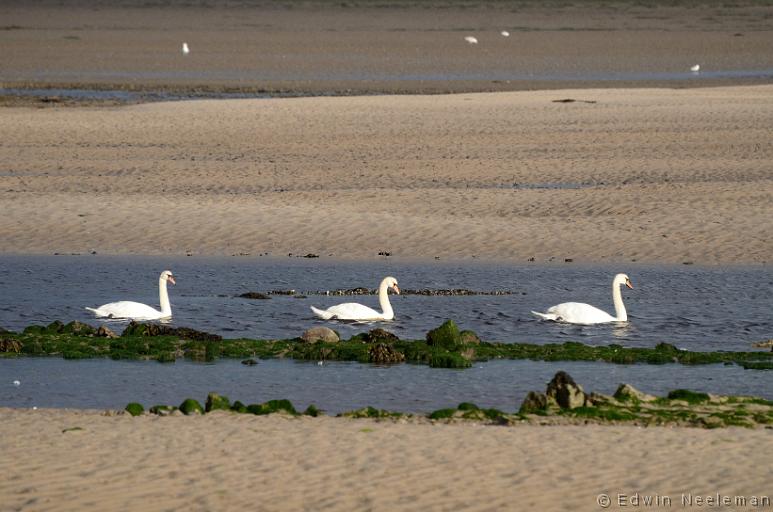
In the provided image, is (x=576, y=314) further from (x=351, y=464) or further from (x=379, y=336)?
(x=351, y=464)

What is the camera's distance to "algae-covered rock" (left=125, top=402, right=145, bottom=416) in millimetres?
11266

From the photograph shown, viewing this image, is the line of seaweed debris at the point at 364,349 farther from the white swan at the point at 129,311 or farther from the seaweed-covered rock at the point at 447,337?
the white swan at the point at 129,311

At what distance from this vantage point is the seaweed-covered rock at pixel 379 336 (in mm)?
14392

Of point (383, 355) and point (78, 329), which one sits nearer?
point (383, 355)

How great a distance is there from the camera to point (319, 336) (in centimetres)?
1437

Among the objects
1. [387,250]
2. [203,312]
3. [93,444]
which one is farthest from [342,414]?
[387,250]

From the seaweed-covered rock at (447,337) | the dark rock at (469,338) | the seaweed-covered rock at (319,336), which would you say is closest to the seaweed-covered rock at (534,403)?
the seaweed-covered rock at (447,337)

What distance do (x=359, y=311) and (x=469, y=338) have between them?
1887 mm

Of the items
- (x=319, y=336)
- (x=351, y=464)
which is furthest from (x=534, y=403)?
(x=319, y=336)

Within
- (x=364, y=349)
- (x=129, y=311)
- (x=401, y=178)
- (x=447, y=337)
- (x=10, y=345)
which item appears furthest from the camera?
(x=401, y=178)

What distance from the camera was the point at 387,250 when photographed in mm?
21141

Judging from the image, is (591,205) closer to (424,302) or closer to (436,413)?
(424,302)

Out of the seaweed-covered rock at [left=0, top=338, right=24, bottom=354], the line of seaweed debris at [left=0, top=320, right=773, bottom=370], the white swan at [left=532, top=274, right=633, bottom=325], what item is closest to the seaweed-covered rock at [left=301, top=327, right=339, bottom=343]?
the line of seaweed debris at [left=0, top=320, right=773, bottom=370]

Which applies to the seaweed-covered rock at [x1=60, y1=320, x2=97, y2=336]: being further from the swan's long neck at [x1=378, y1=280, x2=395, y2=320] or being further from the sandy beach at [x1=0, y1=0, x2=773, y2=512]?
the sandy beach at [x1=0, y1=0, x2=773, y2=512]
